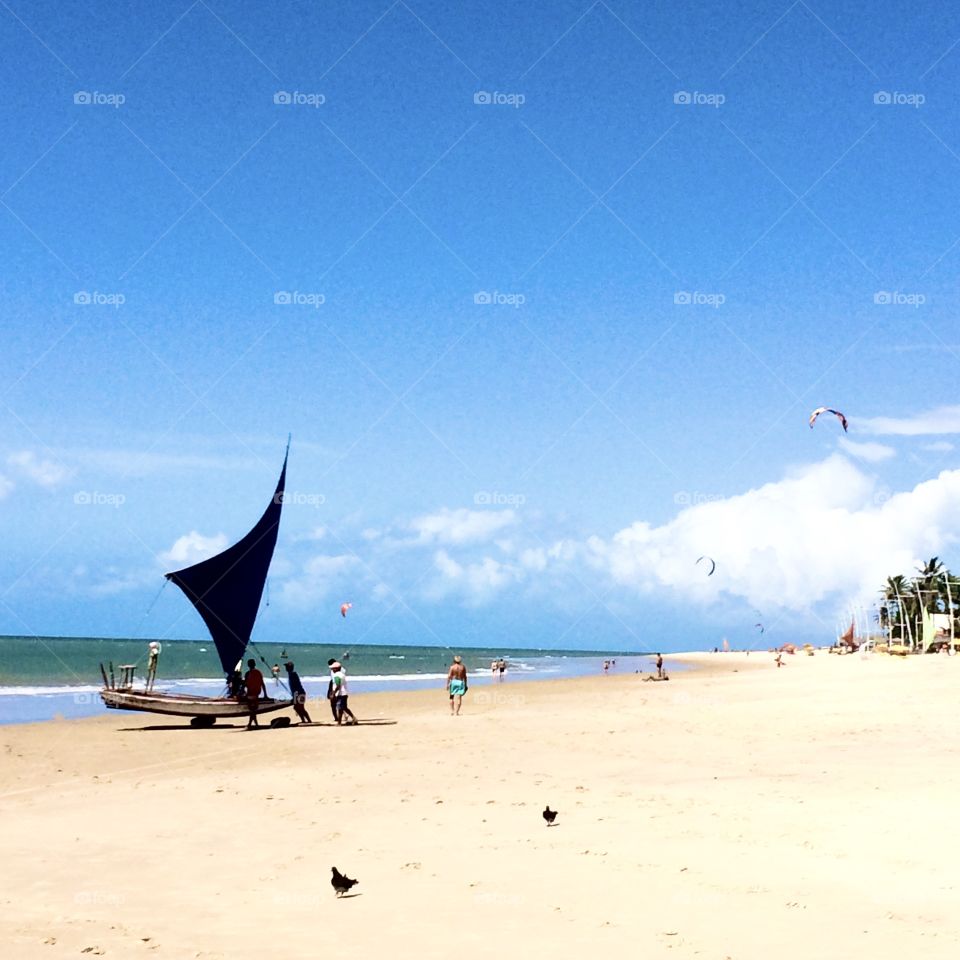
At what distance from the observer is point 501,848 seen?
10750 millimetres

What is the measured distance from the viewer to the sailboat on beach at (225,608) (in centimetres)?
2734

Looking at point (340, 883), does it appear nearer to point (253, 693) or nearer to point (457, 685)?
point (253, 693)

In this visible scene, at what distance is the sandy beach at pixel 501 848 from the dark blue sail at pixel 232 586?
6975 mm

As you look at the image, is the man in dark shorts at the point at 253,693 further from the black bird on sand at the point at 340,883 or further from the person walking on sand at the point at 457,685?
the black bird on sand at the point at 340,883

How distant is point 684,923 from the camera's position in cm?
791

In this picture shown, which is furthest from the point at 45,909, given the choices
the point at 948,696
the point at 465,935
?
the point at 948,696

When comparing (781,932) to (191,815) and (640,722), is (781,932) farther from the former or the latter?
(640,722)

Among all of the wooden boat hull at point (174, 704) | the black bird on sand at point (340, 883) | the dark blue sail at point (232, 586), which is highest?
the dark blue sail at point (232, 586)

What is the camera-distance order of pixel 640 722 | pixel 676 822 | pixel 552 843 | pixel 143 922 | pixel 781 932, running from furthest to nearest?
pixel 640 722
pixel 676 822
pixel 552 843
pixel 143 922
pixel 781 932

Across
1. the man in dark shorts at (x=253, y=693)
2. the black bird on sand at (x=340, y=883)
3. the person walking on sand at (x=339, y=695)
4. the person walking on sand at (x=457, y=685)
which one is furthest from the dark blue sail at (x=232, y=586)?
the black bird on sand at (x=340, y=883)

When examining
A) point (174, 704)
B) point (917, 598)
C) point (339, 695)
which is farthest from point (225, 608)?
point (917, 598)

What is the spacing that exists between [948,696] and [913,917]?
69.7 ft

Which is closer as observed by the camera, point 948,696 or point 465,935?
point 465,935

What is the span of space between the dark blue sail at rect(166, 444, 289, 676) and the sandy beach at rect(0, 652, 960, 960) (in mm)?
6975
